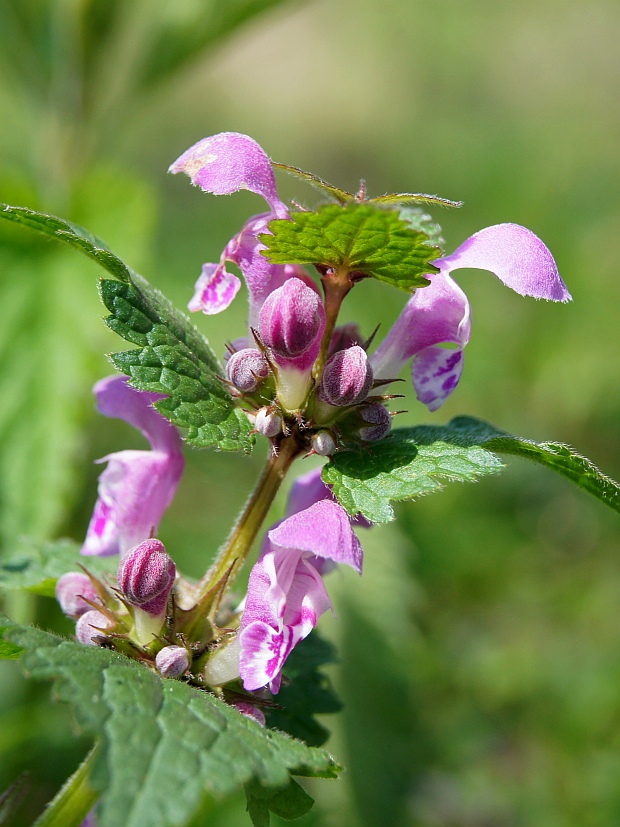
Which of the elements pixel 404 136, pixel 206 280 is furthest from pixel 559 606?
pixel 404 136

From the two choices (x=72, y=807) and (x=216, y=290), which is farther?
(x=216, y=290)

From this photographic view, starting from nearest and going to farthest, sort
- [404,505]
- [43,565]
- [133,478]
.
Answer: [133,478] → [43,565] → [404,505]

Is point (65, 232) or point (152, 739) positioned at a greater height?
point (65, 232)

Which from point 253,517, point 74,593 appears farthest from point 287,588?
point 74,593

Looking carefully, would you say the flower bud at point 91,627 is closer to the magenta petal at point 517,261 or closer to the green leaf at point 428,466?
the green leaf at point 428,466

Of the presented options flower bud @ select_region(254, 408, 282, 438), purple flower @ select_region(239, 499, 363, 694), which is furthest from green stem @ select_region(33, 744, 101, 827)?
flower bud @ select_region(254, 408, 282, 438)

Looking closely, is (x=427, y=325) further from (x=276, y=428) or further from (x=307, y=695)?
(x=307, y=695)
